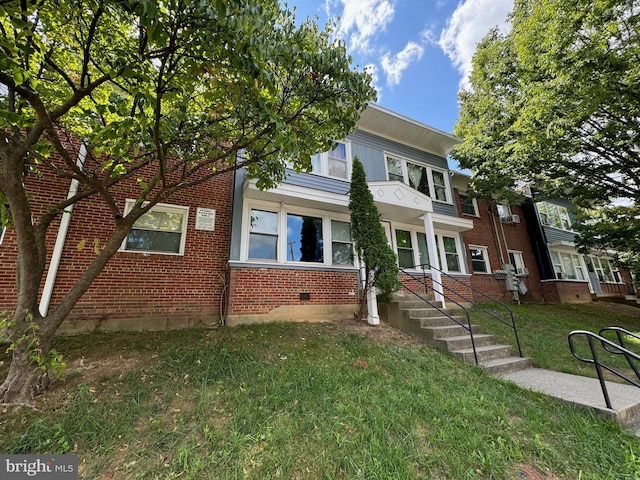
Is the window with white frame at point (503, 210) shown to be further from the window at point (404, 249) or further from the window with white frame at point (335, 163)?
the window with white frame at point (335, 163)

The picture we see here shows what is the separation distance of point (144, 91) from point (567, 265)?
21002 millimetres

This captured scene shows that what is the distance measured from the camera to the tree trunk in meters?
2.85

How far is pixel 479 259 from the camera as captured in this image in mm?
12523

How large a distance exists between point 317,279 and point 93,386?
4910mm

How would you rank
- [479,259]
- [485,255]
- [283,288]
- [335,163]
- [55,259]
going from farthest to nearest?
[485,255] < [479,259] < [335,163] < [283,288] < [55,259]

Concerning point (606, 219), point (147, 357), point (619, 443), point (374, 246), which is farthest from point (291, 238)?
point (606, 219)

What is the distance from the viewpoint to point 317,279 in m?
7.20

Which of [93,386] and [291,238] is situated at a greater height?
[291,238]

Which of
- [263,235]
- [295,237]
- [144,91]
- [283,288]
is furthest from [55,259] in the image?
[295,237]

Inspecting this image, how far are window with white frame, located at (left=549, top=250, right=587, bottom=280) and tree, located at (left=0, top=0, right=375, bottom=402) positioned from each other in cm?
1660

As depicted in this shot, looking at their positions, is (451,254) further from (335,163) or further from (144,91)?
(144,91)

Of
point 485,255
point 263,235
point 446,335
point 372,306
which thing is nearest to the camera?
point 446,335

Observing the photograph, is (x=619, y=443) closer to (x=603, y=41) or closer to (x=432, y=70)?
(x=603, y=41)

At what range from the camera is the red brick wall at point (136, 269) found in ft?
17.2
